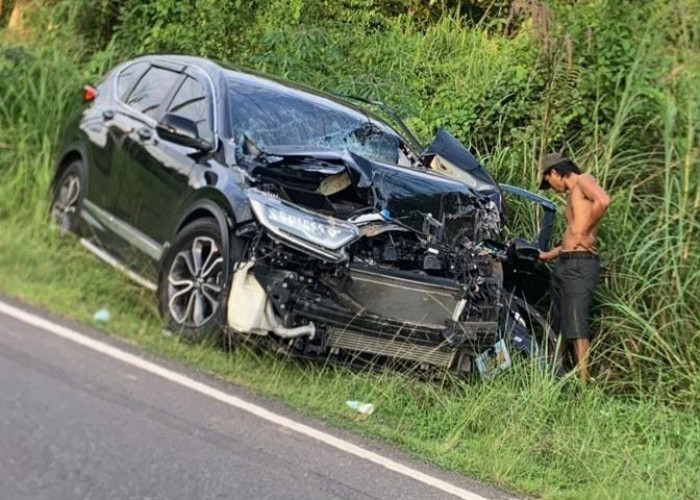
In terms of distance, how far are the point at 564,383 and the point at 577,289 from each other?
33.9 inches

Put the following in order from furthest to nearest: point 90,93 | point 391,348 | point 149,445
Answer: point 90,93
point 391,348
point 149,445

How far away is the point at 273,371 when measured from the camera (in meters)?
5.29

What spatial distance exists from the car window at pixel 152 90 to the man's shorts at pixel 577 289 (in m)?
3.35

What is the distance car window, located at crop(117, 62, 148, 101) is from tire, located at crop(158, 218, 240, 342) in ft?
6.52

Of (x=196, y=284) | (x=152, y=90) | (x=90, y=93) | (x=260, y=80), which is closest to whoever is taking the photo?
(x=196, y=284)

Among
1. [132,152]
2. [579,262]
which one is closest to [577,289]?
[579,262]

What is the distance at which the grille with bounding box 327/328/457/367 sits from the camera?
5105 mm

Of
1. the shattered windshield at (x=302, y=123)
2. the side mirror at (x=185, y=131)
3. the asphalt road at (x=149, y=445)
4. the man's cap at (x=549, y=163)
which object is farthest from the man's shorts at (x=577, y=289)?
the side mirror at (x=185, y=131)

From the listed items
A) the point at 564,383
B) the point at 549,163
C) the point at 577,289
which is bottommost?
the point at 564,383

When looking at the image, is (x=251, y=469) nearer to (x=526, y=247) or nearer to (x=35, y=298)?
(x=35, y=298)

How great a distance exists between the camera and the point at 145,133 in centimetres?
638

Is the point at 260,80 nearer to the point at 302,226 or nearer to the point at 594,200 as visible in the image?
the point at 302,226

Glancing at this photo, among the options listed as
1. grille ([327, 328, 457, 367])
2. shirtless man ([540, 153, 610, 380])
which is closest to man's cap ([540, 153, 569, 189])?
shirtless man ([540, 153, 610, 380])

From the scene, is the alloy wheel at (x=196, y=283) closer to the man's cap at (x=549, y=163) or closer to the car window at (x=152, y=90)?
the car window at (x=152, y=90)
